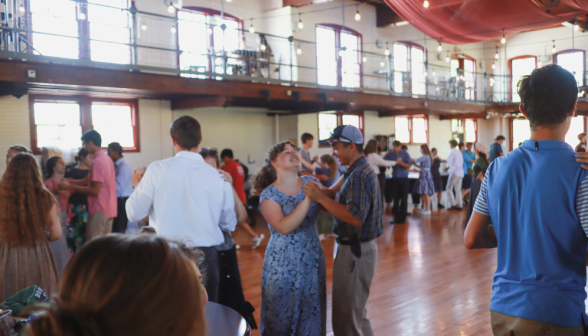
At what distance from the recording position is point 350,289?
2.81 meters

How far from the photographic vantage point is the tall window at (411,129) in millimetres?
16125

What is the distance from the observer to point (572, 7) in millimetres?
7691

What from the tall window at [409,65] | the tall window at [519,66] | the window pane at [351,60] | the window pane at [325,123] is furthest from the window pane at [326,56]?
the tall window at [519,66]

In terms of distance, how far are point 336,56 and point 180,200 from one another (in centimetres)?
1168

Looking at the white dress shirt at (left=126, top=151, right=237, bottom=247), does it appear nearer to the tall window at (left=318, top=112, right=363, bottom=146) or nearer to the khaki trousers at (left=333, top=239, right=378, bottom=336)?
the khaki trousers at (left=333, top=239, right=378, bottom=336)

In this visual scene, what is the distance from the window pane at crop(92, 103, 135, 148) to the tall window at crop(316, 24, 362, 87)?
534 cm

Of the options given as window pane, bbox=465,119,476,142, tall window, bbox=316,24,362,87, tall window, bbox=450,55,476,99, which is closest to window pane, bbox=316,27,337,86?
tall window, bbox=316,24,362,87

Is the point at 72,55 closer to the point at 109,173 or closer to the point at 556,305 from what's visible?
the point at 109,173

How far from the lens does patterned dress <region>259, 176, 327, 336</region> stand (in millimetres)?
2660

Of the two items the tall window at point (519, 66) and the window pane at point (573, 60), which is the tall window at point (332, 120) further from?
the window pane at point (573, 60)

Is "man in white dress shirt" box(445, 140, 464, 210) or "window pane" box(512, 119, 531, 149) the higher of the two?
"window pane" box(512, 119, 531, 149)

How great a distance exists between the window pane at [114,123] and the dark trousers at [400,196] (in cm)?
566

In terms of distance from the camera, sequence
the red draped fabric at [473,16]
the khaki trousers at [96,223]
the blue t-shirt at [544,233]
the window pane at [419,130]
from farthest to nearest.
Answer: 1. the window pane at [419,130]
2. the red draped fabric at [473,16]
3. the khaki trousers at [96,223]
4. the blue t-shirt at [544,233]

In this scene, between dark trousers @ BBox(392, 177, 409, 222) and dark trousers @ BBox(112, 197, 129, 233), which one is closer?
dark trousers @ BBox(112, 197, 129, 233)
